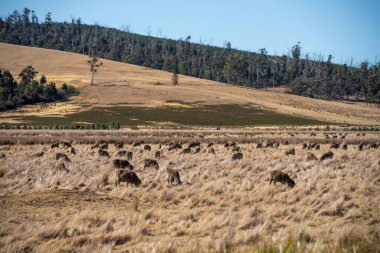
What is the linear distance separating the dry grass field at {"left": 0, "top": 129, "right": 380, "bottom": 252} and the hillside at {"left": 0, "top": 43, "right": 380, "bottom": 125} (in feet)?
224

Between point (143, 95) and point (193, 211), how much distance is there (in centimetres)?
9983

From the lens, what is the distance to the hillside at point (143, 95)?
96250 millimetres

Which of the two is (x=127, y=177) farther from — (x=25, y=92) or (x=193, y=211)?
(x=25, y=92)

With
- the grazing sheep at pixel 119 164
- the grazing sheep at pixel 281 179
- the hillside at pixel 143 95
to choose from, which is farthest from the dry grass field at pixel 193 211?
the hillside at pixel 143 95

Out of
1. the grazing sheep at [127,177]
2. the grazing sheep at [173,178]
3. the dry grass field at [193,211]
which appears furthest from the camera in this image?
the grazing sheep at [173,178]

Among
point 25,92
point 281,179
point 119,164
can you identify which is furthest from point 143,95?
point 281,179

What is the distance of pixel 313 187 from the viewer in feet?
46.6

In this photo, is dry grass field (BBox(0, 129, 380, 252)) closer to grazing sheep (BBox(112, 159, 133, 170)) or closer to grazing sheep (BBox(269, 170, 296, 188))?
grazing sheep (BBox(269, 170, 296, 188))

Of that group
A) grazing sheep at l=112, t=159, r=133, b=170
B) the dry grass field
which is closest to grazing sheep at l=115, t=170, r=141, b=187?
the dry grass field

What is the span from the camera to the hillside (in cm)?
9625

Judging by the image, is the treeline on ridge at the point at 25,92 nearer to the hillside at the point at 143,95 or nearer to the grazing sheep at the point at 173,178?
the hillside at the point at 143,95

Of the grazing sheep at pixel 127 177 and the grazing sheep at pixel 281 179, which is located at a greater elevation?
the grazing sheep at pixel 281 179

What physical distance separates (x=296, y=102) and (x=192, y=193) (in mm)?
113878

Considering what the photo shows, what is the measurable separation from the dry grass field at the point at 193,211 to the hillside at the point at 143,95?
68.4 meters
